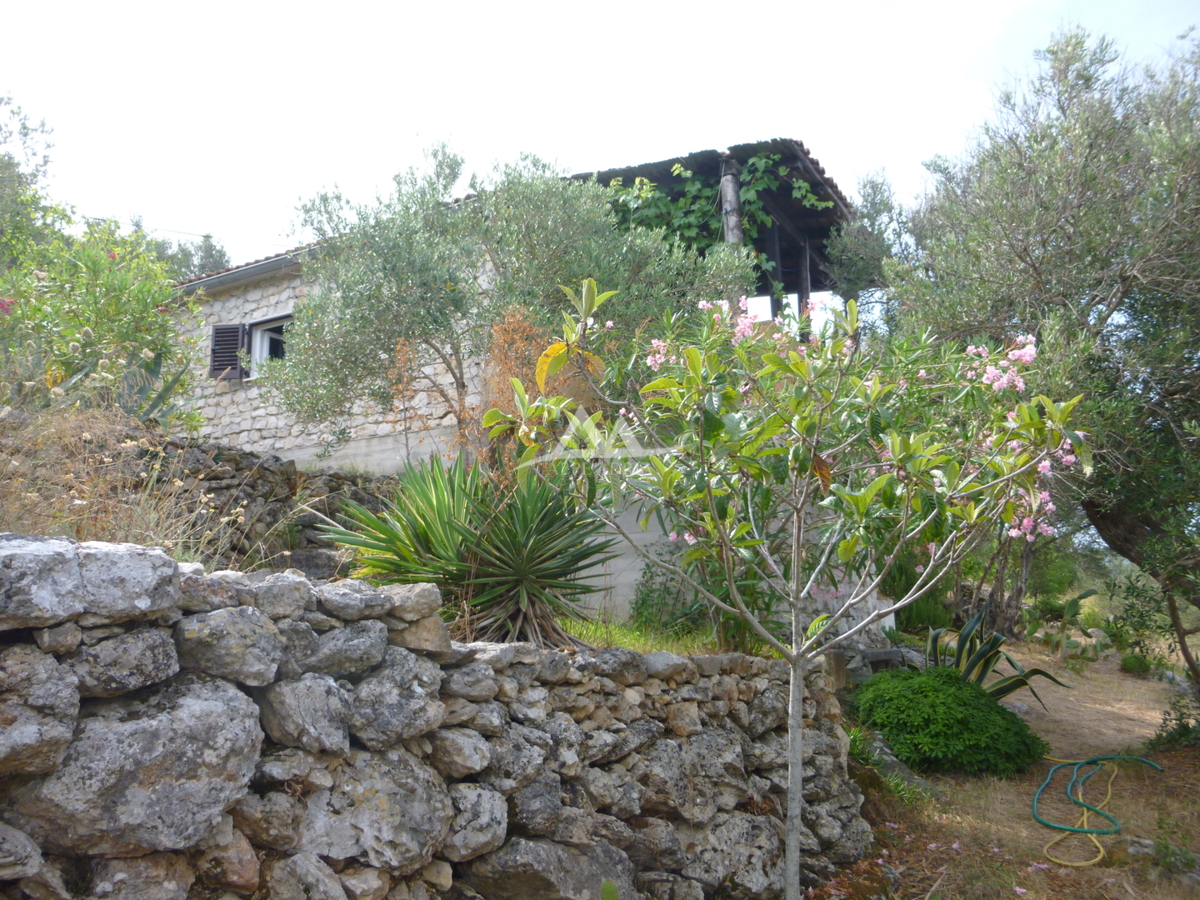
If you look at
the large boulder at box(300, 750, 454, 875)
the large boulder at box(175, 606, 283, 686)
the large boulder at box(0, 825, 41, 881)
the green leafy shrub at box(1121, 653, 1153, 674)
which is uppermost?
the large boulder at box(175, 606, 283, 686)

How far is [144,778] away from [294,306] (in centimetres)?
836

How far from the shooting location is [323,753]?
2.72 metres

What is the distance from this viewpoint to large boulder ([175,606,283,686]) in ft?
8.05

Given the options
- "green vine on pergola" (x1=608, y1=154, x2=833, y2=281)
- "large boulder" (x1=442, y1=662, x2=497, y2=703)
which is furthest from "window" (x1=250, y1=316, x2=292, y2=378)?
"large boulder" (x1=442, y1=662, x2=497, y2=703)

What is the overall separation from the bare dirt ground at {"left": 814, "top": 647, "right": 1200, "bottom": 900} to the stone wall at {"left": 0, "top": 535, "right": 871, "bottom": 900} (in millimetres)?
1119

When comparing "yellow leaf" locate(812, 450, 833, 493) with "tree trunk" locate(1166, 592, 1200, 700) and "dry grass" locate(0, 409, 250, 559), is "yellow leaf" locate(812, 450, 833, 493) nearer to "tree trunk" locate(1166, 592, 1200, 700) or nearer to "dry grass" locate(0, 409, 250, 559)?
"dry grass" locate(0, 409, 250, 559)

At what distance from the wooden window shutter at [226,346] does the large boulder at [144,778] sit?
10.8m

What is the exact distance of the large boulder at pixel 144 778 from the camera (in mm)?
2057

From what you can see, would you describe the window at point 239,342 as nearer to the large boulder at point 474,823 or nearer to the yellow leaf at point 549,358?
the yellow leaf at point 549,358

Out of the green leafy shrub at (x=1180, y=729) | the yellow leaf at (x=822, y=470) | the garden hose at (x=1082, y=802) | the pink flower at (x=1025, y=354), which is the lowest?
the garden hose at (x=1082, y=802)

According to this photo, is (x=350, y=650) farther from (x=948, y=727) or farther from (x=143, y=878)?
(x=948, y=727)

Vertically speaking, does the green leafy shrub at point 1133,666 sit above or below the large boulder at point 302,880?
below

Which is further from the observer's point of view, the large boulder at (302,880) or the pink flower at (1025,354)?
the pink flower at (1025,354)

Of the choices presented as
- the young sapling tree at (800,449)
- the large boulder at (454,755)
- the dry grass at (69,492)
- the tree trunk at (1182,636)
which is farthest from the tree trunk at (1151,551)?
the dry grass at (69,492)
